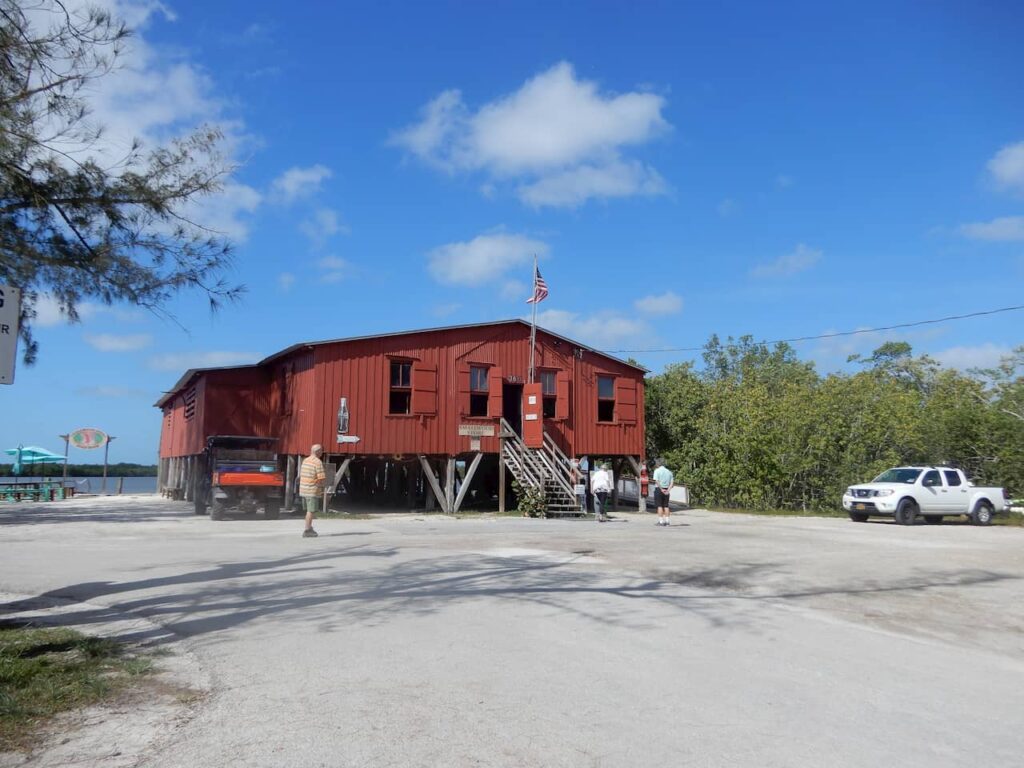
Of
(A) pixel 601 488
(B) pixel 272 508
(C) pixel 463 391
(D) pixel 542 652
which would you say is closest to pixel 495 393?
(C) pixel 463 391

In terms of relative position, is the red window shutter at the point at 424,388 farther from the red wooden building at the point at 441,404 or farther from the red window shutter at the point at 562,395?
the red window shutter at the point at 562,395

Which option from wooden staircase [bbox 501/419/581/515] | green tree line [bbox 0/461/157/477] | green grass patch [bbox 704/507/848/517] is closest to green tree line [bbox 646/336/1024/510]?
green grass patch [bbox 704/507/848/517]

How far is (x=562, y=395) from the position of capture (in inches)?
1110

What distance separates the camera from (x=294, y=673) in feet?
18.0

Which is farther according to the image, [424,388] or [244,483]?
[424,388]

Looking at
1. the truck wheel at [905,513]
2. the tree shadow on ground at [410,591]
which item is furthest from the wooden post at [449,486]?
the tree shadow on ground at [410,591]

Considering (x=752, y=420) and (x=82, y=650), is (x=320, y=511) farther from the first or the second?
(x=82, y=650)

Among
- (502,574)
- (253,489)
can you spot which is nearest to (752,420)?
(253,489)

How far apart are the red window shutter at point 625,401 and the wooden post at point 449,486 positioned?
687 cm

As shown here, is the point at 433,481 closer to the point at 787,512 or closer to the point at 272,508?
the point at 272,508

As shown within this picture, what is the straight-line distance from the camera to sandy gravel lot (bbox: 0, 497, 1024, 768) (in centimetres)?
425

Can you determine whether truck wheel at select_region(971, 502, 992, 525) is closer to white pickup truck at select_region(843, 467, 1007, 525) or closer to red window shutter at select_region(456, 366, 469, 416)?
white pickup truck at select_region(843, 467, 1007, 525)

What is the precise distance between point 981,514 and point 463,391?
51.9 ft

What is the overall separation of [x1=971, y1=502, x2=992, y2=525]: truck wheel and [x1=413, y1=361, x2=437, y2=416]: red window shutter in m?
16.2
